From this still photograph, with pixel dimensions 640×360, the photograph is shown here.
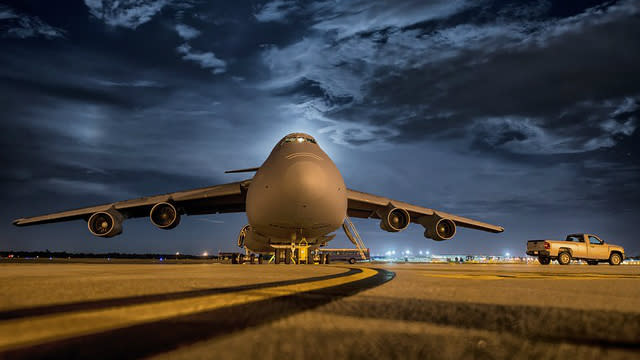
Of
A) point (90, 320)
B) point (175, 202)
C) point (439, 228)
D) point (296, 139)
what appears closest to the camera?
point (90, 320)

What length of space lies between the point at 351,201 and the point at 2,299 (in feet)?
48.2

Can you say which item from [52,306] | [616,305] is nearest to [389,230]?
[616,305]

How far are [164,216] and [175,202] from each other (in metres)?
0.82

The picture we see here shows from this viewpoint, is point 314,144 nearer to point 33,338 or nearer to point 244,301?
point 244,301

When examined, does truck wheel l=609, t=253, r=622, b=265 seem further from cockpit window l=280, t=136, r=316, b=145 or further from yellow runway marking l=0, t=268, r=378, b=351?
yellow runway marking l=0, t=268, r=378, b=351

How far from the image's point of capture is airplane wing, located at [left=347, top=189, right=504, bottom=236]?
16.8 m

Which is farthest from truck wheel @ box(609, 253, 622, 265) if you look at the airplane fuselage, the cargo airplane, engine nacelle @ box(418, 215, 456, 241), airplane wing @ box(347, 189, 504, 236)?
the airplane fuselage

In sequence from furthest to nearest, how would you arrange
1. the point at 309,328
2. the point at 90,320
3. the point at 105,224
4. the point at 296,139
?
the point at 105,224 → the point at 296,139 → the point at 90,320 → the point at 309,328

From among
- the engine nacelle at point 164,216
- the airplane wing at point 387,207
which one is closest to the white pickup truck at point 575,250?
the airplane wing at point 387,207

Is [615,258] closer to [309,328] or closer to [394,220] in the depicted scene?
[394,220]

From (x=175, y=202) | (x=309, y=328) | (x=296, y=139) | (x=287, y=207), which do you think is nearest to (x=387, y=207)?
(x=296, y=139)

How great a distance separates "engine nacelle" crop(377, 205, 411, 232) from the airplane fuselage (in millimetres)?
4445

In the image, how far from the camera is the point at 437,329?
181 centimetres

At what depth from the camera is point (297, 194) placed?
10.6 m
